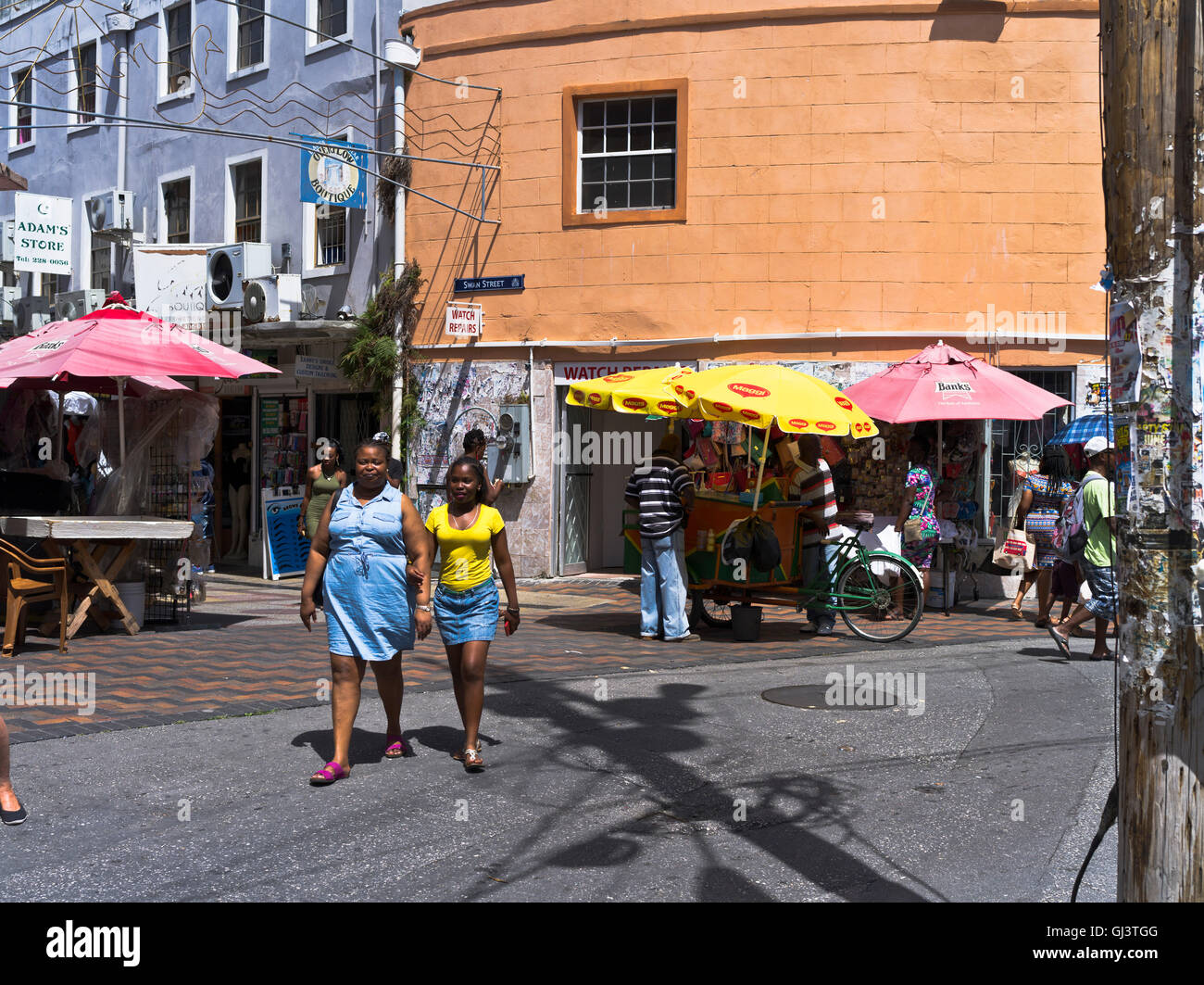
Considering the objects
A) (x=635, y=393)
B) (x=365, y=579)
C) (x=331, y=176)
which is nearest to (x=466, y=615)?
(x=365, y=579)

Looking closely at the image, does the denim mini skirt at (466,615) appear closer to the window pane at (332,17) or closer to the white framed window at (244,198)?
the window pane at (332,17)

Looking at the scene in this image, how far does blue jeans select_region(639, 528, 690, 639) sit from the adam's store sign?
14.5 m

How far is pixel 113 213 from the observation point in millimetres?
21219

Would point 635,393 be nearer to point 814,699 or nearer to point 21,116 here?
point 814,699

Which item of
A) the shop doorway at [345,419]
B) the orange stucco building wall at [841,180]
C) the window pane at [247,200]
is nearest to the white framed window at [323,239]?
the window pane at [247,200]

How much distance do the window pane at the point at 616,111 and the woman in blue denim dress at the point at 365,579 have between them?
1076 centimetres

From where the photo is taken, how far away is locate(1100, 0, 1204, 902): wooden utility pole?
3.55 meters

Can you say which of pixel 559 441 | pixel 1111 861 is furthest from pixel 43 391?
pixel 1111 861

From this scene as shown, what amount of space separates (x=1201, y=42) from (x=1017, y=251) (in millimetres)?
12027

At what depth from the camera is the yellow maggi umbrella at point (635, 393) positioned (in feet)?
36.8

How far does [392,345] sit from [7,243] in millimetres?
8976

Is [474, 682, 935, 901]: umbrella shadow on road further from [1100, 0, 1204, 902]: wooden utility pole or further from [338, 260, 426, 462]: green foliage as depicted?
[338, 260, 426, 462]: green foliage

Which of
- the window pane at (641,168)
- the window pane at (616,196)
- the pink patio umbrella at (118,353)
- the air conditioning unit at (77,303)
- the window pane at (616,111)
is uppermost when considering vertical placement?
the window pane at (616,111)
